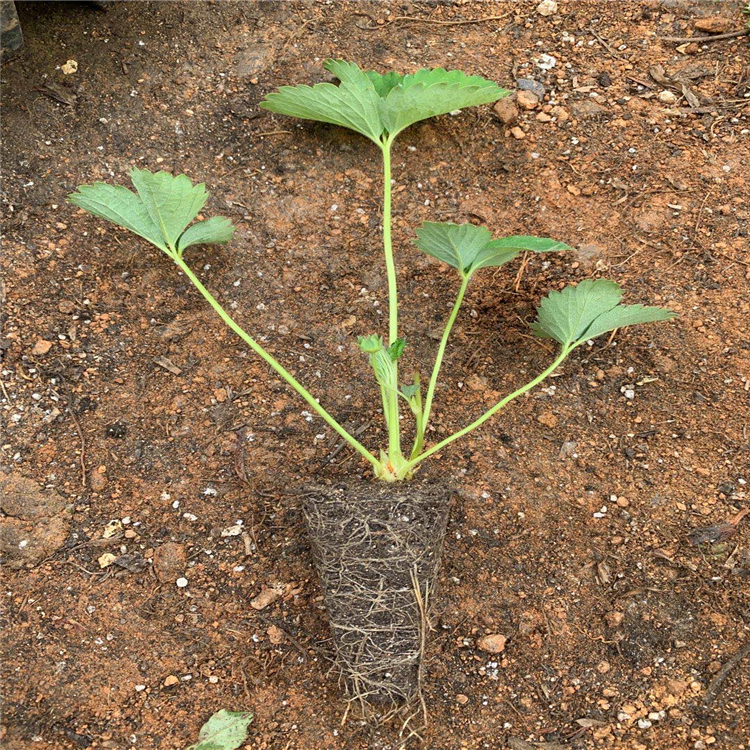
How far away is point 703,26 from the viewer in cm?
229

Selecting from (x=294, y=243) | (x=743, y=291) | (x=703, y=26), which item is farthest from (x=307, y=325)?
(x=703, y=26)

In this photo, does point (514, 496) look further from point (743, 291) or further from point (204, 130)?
point (204, 130)

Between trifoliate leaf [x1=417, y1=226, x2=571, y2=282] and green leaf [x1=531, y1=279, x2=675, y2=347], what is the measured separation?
12 cm

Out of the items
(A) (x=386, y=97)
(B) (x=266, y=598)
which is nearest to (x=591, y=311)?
(A) (x=386, y=97)

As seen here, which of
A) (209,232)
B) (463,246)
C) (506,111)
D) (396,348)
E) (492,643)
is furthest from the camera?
(506,111)

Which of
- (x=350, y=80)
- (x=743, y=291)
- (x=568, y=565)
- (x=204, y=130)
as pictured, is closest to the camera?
(x=568, y=565)

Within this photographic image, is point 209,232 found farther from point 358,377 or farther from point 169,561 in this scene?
point 169,561

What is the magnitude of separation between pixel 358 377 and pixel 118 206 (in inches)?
24.5

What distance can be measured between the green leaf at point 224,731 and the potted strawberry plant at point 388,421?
21cm

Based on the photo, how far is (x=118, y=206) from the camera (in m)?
1.74

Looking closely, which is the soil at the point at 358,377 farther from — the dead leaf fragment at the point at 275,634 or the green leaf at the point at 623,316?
the green leaf at the point at 623,316

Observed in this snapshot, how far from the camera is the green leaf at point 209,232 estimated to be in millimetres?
1802

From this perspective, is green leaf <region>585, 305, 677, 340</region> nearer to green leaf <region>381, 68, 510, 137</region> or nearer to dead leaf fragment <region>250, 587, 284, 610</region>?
green leaf <region>381, 68, 510, 137</region>

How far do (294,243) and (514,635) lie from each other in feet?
3.41
